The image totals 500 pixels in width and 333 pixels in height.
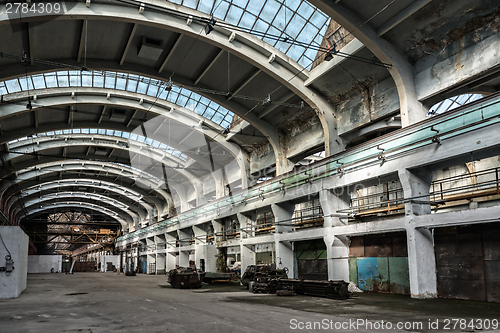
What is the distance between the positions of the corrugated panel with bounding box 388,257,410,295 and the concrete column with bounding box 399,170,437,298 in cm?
263

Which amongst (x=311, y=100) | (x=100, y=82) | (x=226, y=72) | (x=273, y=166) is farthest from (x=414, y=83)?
(x=100, y=82)

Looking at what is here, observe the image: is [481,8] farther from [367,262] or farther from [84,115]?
[84,115]

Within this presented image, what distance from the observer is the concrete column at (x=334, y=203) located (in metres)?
21.1

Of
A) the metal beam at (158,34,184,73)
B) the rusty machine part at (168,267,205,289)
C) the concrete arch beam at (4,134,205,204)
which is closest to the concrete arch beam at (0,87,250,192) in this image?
the concrete arch beam at (4,134,205,204)

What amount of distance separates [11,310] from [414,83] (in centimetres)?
1950

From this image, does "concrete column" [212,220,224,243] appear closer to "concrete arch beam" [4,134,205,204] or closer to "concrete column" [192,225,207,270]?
"concrete column" [192,225,207,270]

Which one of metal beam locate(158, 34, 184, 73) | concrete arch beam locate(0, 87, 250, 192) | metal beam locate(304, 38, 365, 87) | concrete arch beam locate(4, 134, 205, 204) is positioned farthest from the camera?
concrete arch beam locate(4, 134, 205, 204)

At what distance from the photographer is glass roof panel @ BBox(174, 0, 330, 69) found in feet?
68.1

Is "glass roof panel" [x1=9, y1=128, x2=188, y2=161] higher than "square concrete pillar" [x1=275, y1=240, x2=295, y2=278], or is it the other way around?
"glass roof panel" [x1=9, y1=128, x2=188, y2=161]

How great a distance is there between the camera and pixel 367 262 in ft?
69.6

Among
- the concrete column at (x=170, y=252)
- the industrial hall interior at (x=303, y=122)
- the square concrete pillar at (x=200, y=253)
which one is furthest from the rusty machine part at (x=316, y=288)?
the concrete column at (x=170, y=252)

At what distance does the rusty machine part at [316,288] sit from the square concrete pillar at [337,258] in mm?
2630

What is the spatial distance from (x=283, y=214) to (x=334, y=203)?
202 inches

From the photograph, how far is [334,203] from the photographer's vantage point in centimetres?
2131
